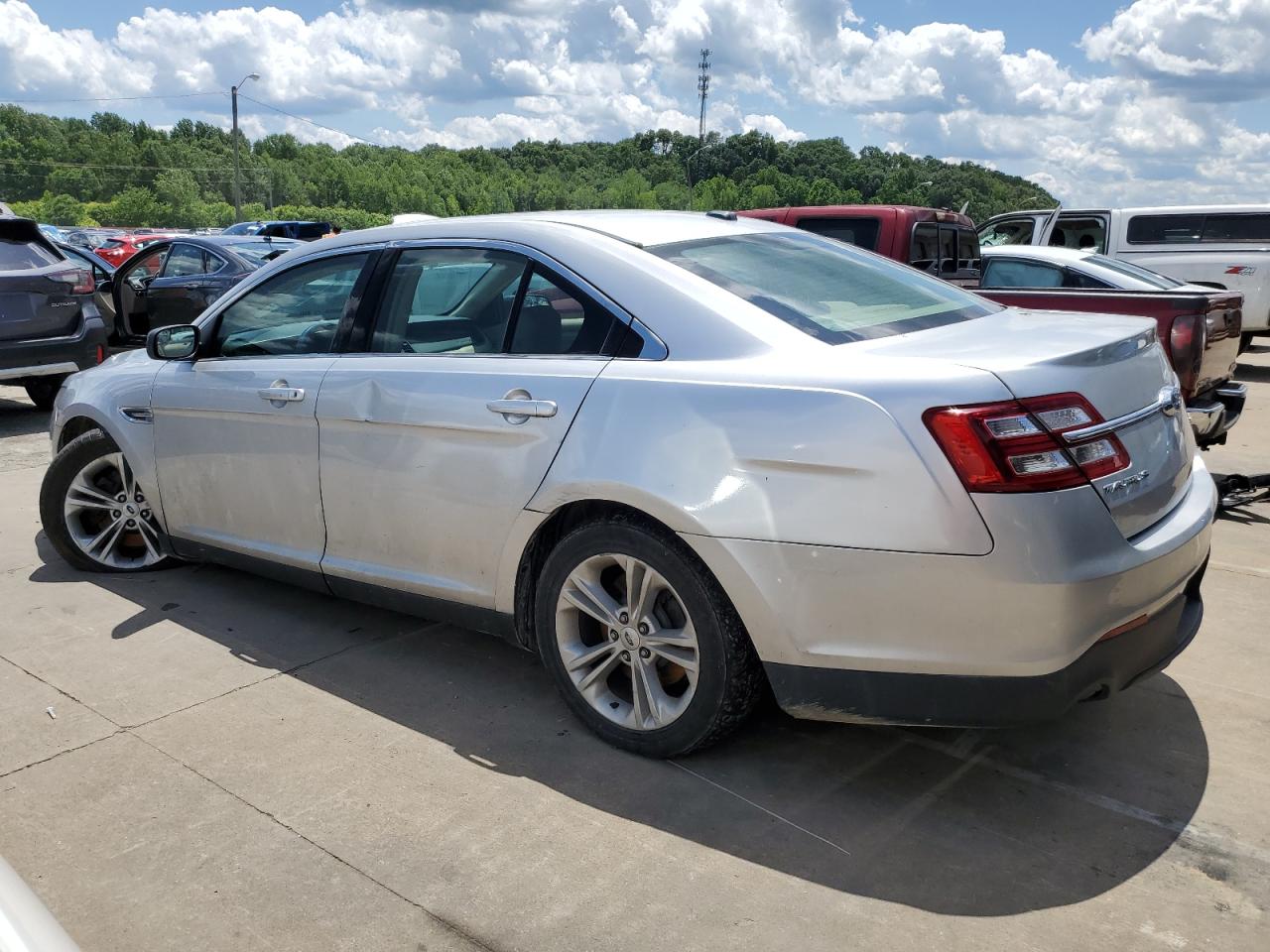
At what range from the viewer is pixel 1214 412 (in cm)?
619

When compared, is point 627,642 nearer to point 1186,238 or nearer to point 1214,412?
point 1214,412

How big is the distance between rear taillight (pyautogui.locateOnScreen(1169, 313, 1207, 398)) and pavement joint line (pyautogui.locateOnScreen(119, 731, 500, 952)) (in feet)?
19.6

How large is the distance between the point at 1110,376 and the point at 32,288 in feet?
28.4

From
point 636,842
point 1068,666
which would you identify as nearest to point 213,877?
point 636,842

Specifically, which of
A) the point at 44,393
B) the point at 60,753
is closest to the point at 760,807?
the point at 60,753

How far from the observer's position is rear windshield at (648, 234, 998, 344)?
308cm

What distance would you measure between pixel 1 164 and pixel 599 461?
114872 mm

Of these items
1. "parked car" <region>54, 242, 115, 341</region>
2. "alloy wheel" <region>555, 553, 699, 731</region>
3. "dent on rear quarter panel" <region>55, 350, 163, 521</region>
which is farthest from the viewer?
"parked car" <region>54, 242, 115, 341</region>

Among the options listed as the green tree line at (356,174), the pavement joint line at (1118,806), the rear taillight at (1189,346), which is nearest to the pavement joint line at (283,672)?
the pavement joint line at (1118,806)

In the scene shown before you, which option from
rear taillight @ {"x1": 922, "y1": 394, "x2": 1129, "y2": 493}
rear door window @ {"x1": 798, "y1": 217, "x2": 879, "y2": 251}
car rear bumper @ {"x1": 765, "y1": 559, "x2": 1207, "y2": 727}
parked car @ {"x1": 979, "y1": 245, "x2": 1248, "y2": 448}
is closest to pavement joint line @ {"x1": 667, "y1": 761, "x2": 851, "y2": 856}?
car rear bumper @ {"x1": 765, "y1": 559, "x2": 1207, "y2": 727}

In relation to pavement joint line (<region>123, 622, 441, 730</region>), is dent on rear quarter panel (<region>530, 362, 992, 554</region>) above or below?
above

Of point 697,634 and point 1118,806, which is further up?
point 697,634

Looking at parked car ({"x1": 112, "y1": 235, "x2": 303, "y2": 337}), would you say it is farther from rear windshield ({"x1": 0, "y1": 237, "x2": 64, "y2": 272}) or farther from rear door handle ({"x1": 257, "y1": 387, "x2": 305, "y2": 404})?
rear door handle ({"x1": 257, "y1": 387, "x2": 305, "y2": 404})

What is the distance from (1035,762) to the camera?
3152mm
